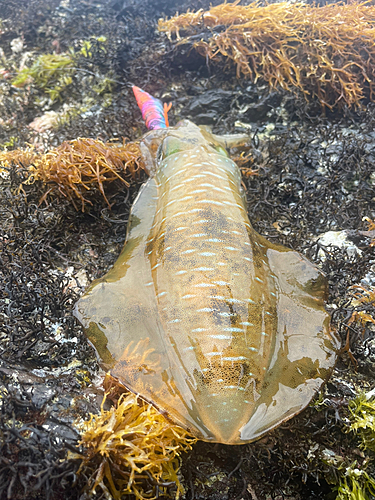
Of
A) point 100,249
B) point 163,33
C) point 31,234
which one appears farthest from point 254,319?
point 163,33

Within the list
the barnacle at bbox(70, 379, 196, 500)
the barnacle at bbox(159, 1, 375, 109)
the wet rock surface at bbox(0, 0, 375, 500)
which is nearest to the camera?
the barnacle at bbox(70, 379, 196, 500)

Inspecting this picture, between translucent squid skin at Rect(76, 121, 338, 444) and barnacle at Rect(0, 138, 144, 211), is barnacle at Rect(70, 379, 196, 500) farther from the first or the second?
barnacle at Rect(0, 138, 144, 211)

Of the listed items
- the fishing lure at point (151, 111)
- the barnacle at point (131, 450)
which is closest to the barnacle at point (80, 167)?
the fishing lure at point (151, 111)

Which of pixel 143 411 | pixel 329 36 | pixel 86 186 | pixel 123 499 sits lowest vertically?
pixel 123 499

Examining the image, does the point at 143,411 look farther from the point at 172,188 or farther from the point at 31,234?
the point at 31,234

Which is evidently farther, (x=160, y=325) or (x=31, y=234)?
(x=31, y=234)

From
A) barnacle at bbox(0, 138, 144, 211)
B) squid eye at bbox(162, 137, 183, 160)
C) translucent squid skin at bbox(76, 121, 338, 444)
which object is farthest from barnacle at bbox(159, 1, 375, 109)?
translucent squid skin at bbox(76, 121, 338, 444)

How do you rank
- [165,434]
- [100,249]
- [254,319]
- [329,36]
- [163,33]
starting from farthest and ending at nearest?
1. [163,33]
2. [329,36]
3. [100,249]
4. [254,319]
5. [165,434]

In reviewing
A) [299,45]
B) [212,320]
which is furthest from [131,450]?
[299,45]
